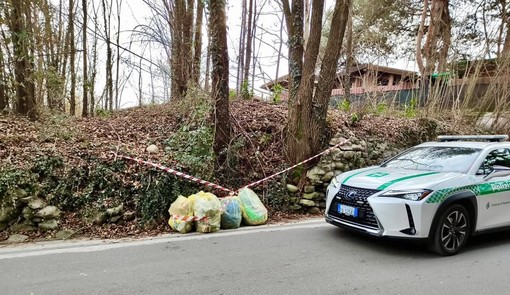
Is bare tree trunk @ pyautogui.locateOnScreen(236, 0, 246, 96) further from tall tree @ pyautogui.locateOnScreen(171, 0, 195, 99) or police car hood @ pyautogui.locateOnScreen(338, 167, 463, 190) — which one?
police car hood @ pyautogui.locateOnScreen(338, 167, 463, 190)

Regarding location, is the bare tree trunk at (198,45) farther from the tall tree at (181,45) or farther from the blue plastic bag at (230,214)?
the blue plastic bag at (230,214)

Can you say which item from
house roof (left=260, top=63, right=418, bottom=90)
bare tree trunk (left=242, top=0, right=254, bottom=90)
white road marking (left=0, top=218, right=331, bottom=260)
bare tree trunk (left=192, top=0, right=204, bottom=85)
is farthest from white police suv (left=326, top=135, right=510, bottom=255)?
bare tree trunk (left=242, top=0, right=254, bottom=90)

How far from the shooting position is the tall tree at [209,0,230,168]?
293 inches

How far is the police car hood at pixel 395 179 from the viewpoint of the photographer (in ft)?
15.4

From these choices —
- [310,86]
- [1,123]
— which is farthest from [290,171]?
[1,123]

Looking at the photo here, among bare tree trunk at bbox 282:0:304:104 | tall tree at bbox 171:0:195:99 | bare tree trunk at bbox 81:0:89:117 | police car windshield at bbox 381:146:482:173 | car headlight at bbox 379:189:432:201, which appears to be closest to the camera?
car headlight at bbox 379:189:432:201

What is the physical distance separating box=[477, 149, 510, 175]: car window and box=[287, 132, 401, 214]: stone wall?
121 inches

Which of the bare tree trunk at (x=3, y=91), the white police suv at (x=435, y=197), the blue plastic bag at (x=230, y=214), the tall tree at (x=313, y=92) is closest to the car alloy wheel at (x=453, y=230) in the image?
the white police suv at (x=435, y=197)

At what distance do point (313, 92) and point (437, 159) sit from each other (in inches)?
129

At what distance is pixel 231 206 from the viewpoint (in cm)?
611

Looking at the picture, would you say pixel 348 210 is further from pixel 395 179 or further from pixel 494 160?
pixel 494 160

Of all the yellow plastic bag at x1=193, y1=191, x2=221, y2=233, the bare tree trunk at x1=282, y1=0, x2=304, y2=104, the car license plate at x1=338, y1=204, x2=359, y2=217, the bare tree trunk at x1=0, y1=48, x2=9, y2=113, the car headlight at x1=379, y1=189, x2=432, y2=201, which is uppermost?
the bare tree trunk at x1=282, y1=0, x2=304, y2=104

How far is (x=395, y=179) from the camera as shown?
4.89 meters

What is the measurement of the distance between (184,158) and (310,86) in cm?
320
